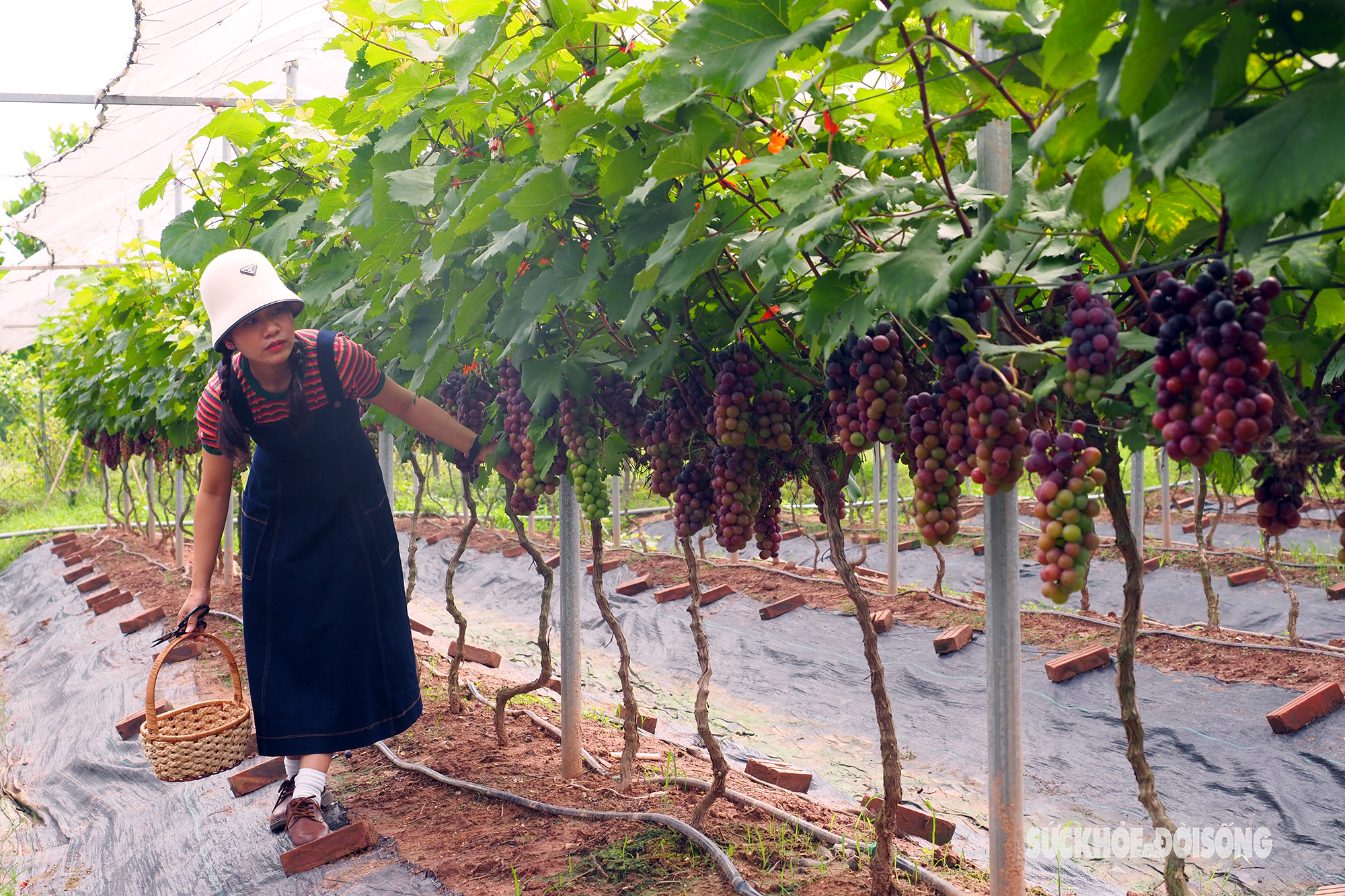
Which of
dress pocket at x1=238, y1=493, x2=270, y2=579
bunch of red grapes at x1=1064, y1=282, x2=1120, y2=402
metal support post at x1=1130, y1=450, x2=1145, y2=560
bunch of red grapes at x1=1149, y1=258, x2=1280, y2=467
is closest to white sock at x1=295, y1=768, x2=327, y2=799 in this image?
dress pocket at x1=238, y1=493, x2=270, y2=579

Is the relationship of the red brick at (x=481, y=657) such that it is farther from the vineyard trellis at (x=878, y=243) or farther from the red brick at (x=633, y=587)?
the vineyard trellis at (x=878, y=243)

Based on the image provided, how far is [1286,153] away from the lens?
0.85m

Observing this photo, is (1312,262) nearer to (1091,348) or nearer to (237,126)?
(1091,348)

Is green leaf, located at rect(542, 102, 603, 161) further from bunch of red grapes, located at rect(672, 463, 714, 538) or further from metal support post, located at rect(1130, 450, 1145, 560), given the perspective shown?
metal support post, located at rect(1130, 450, 1145, 560)

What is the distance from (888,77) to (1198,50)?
1.05 m

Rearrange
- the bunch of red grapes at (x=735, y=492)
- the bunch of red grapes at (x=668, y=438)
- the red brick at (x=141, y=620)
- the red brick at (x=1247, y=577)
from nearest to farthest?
1. the bunch of red grapes at (x=735, y=492)
2. the bunch of red grapes at (x=668, y=438)
3. the red brick at (x=141, y=620)
4. the red brick at (x=1247, y=577)

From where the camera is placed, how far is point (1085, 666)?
5062mm

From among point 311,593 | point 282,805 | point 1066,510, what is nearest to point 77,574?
point 282,805

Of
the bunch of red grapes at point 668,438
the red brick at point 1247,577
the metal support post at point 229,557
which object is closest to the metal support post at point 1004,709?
the bunch of red grapes at point 668,438

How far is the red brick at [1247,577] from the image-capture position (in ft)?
23.8

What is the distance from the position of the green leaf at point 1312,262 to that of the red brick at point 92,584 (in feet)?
34.5

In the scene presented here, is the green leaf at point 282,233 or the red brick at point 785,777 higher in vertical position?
the green leaf at point 282,233

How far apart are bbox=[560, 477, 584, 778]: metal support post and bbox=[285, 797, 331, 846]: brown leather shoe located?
34.1 inches

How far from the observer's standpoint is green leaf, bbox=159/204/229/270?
3.73 metres
